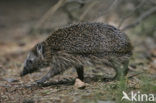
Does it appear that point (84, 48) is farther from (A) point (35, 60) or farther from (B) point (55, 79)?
(B) point (55, 79)

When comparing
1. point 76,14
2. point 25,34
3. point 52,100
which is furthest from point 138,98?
point 25,34

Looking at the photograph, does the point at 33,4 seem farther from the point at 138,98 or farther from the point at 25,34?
the point at 138,98

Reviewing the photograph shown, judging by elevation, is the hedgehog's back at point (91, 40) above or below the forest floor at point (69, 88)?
above

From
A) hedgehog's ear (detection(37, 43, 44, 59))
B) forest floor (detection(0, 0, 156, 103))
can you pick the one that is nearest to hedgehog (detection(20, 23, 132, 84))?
hedgehog's ear (detection(37, 43, 44, 59))

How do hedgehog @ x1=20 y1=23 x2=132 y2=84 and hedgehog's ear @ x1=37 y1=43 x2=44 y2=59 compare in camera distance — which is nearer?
hedgehog @ x1=20 y1=23 x2=132 y2=84

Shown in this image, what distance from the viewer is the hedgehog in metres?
7.34

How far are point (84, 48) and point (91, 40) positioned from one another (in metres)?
0.21

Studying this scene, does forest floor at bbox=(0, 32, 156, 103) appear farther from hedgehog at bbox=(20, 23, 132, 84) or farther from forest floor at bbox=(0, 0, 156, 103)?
hedgehog at bbox=(20, 23, 132, 84)

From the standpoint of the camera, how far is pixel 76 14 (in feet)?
37.1

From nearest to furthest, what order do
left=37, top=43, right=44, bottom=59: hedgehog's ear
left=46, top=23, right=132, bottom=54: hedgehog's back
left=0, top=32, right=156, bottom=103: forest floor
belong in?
left=0, top=32, right=156, bottom=103: forest floor
left=46, top=23, right=132, bottom=54: hedgehog's back
left=37, top=43, right=44, bottom=59: hedgehog's ear

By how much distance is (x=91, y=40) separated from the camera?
289 inches

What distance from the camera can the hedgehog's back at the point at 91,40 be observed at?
288 inches

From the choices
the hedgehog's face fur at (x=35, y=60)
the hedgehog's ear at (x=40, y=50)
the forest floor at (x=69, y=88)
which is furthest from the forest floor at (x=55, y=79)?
the hedgehog's ear at (x=40, y=50)

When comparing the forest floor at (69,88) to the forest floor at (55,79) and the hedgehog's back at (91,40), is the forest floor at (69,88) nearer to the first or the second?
the forest floor at (55,79)
